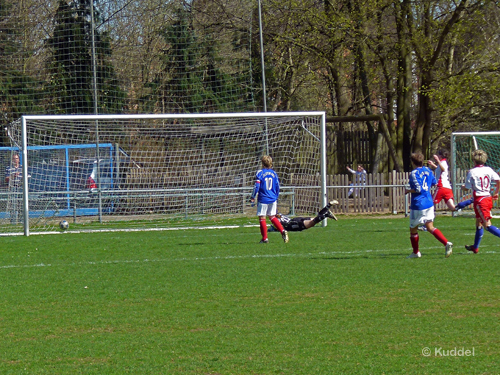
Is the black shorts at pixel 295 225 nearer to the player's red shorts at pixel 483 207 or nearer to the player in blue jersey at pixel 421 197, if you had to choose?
the player's red shorts at pixel 483 207

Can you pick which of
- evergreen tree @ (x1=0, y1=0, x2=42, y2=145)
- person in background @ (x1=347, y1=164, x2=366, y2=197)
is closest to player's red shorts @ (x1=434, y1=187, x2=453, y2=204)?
person in background @ (x1=347, y1=164, x2=366, y2=197)

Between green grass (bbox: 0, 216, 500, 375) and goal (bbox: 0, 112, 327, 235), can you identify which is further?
goal (bbox: 0, 112, 327, 235)

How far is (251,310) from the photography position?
7.12 m

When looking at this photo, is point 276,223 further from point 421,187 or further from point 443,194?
point 443,194

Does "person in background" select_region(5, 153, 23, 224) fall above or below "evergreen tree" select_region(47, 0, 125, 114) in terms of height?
below

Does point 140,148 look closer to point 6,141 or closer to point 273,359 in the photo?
point 6,141

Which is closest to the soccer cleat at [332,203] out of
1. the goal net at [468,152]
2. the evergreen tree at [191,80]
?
the evergreen tree at [191,80]

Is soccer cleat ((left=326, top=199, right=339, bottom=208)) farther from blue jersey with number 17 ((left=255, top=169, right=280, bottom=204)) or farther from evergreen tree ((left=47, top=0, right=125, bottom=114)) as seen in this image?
evergreen tree ((left=47, top=0, right=125, bottom=114))

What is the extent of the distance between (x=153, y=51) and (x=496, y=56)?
12.1m

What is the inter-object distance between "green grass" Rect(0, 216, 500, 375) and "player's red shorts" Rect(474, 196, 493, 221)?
0.60 m

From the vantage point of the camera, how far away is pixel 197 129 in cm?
2044

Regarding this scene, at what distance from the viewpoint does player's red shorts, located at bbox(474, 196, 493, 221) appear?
11.2 m

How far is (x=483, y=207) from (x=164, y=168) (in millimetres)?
11243

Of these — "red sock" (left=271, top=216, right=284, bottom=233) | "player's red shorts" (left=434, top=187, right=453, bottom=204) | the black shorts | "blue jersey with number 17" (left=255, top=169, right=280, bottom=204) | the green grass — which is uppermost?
"blue jersey with number 17" (left=255, top=169, right=280, bottom=204)
